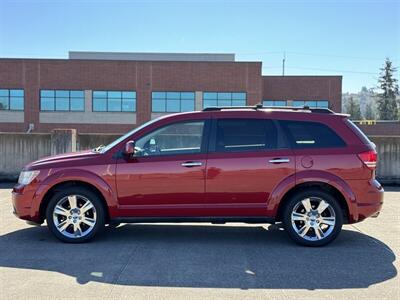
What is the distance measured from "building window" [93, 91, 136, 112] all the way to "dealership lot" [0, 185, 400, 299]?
41.5 meters

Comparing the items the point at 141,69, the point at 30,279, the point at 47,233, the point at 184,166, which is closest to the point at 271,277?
the point at 184,166

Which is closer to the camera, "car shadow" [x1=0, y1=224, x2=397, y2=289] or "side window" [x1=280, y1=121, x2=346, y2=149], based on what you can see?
"car shadow" [x1=0, y1=224, x2=397, y2=289]

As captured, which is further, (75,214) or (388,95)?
(388,95)

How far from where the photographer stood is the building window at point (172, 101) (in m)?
48.3

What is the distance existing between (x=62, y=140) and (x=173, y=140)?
7.51 meters

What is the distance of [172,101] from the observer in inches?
1903

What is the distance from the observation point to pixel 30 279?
5.01 metres

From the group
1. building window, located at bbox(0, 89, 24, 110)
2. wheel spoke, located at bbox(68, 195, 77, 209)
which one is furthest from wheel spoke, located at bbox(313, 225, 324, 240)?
building window, located at bbox(0, 89, 24, 110)

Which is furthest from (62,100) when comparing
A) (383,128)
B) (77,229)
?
(77,229)

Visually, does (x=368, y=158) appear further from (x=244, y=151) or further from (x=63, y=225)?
(x=63, y=225)

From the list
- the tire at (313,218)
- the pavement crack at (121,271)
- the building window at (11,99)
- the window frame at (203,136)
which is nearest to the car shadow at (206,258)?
the pavement crack at (121,271)

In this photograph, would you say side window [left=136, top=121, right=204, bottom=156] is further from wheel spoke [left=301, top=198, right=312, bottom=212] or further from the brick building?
the brick building

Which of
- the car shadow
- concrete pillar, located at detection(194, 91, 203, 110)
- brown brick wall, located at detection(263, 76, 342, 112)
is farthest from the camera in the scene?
brown brick wall, located at detection(263, 76, 342, 112)

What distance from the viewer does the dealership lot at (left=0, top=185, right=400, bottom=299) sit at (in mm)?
4684
